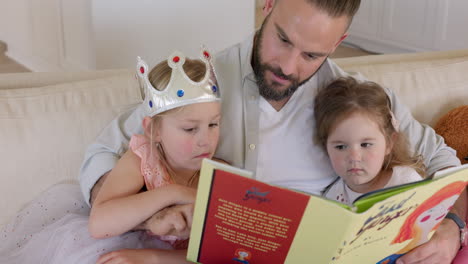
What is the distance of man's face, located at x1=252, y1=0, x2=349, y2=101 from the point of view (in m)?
1.45

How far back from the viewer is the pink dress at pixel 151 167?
143 centimetres

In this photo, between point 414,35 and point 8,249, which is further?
point 414,35

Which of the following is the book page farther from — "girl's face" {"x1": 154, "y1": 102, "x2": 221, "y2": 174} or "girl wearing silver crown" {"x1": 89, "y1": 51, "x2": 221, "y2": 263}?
"girl's face" {"x1": 154, "y1": 102, "x2": 221, "y2": 174}

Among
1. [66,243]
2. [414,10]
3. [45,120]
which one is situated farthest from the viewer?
[414,10]

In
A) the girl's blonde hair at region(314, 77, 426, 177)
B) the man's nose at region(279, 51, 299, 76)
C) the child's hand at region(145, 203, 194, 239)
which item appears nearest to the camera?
the child's hand at region(145, 203, 194, 239)

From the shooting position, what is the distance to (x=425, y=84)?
2074 mm

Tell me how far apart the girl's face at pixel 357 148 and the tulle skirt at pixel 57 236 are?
55 centimetres

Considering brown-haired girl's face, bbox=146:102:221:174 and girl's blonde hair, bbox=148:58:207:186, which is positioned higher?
girl's blonde hair, bbox=148:58:207:186

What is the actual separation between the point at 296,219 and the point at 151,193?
401 millimetres

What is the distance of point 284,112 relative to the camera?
168 centimetres

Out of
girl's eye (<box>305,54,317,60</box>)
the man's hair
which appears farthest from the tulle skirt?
the man's hair

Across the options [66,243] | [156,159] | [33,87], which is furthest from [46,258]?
[33,87]

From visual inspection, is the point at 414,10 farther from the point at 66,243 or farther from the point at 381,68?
the point at 66,243

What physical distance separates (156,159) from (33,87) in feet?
1.81
